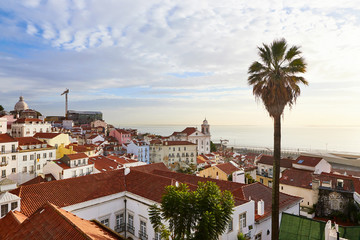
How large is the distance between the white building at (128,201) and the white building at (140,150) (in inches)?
1747

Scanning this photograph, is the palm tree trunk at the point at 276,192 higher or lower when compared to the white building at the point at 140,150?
higher

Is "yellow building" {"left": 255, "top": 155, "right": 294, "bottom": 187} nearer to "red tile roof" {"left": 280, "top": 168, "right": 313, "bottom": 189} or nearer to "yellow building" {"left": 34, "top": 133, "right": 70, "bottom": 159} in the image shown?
"red tile roof" {"left": 280, "top": 168, "right": 313, "bottom": 189}

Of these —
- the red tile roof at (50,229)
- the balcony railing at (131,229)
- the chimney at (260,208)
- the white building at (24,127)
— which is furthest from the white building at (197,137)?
the red tile roof at (50,229)

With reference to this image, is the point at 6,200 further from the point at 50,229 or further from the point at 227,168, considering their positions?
the point at 227,168

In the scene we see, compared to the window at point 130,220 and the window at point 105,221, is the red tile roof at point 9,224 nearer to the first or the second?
the window at point 105,221

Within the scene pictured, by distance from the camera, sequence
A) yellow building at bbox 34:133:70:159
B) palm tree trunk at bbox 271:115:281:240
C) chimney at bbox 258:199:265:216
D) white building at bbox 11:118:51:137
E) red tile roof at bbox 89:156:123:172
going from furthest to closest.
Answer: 1. white building at bbox 11:118:51:137
2. yellow building at bbox 34:133:70:159
3. red tile roof at bbox 89:156:123:172
4. chimney at bbox 258:199:265:216
5. palm tree trunk at bbox 271:115:281:240

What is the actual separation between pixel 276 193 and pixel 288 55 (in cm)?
718

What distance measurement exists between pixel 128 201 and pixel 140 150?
46.9 m

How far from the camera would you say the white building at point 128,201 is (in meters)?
14.1

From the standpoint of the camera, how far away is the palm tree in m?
11.3

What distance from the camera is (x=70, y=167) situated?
1329 inches

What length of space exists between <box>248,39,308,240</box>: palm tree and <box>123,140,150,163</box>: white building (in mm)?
53322

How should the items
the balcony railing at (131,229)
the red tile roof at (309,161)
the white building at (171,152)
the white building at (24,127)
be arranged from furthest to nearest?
the white building at (171,152) → the white building at (24,127) → the red tile roof at (309,161) → the balcony railing at (131,229)

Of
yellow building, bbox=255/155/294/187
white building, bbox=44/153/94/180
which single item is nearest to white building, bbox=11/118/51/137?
white building, bbox=44/153/94/180
